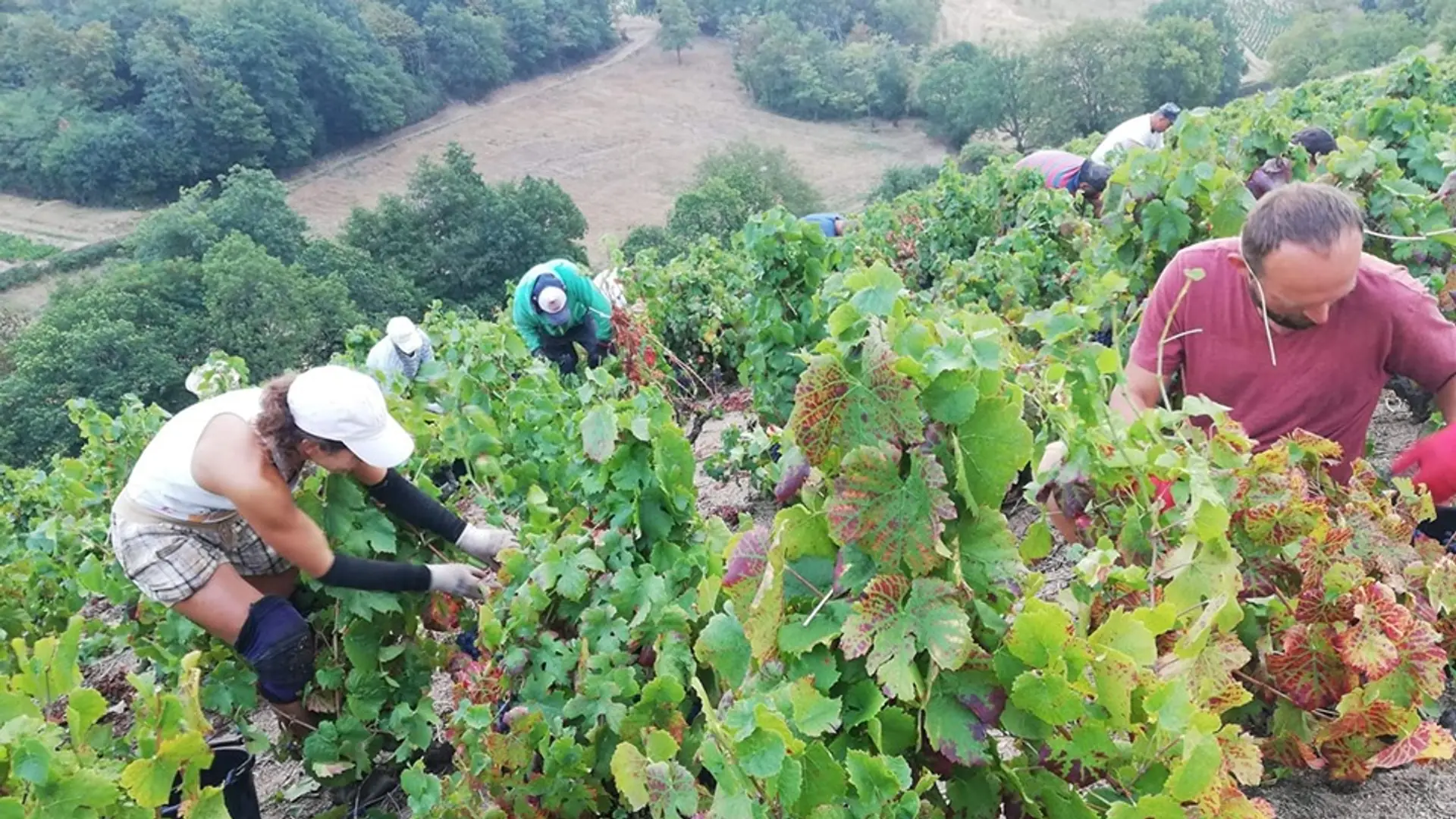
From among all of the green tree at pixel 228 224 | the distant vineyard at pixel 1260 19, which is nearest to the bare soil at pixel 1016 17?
the distant vineyard at pixel 1260 19

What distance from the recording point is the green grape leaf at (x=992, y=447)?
4.41 ft

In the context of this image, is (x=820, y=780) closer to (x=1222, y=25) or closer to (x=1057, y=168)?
(x=1057, y=168)

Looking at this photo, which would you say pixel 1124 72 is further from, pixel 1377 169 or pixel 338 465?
pixel 338 465

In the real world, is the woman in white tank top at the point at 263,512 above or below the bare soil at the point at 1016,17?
above

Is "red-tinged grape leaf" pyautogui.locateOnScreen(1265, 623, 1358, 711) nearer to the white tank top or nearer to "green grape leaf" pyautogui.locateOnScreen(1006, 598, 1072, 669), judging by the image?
"green grape leaf" pyautogui.locateOnScreen(1006, 598, 1072, 669)

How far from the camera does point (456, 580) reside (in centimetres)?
267

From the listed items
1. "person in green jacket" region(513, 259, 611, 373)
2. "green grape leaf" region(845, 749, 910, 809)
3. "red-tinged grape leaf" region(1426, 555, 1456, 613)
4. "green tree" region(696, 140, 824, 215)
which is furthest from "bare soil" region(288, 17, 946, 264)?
"green grape leaf" region(845, 749, 910, 809)

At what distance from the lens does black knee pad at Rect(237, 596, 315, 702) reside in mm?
2596

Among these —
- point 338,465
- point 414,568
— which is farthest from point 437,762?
point 338,465

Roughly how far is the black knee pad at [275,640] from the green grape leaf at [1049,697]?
2.11 metres

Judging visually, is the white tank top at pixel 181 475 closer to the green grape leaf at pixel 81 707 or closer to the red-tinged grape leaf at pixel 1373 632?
the green grape leaf at pixel 81 707

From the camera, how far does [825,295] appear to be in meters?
1.75

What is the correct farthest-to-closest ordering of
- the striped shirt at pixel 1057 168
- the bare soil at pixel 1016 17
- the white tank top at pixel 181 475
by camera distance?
the bare soil at pixel 1016 17 < the striped shirt at pixel 1057 168 < the white tank top at pixel 181 475

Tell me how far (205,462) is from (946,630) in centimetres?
204
